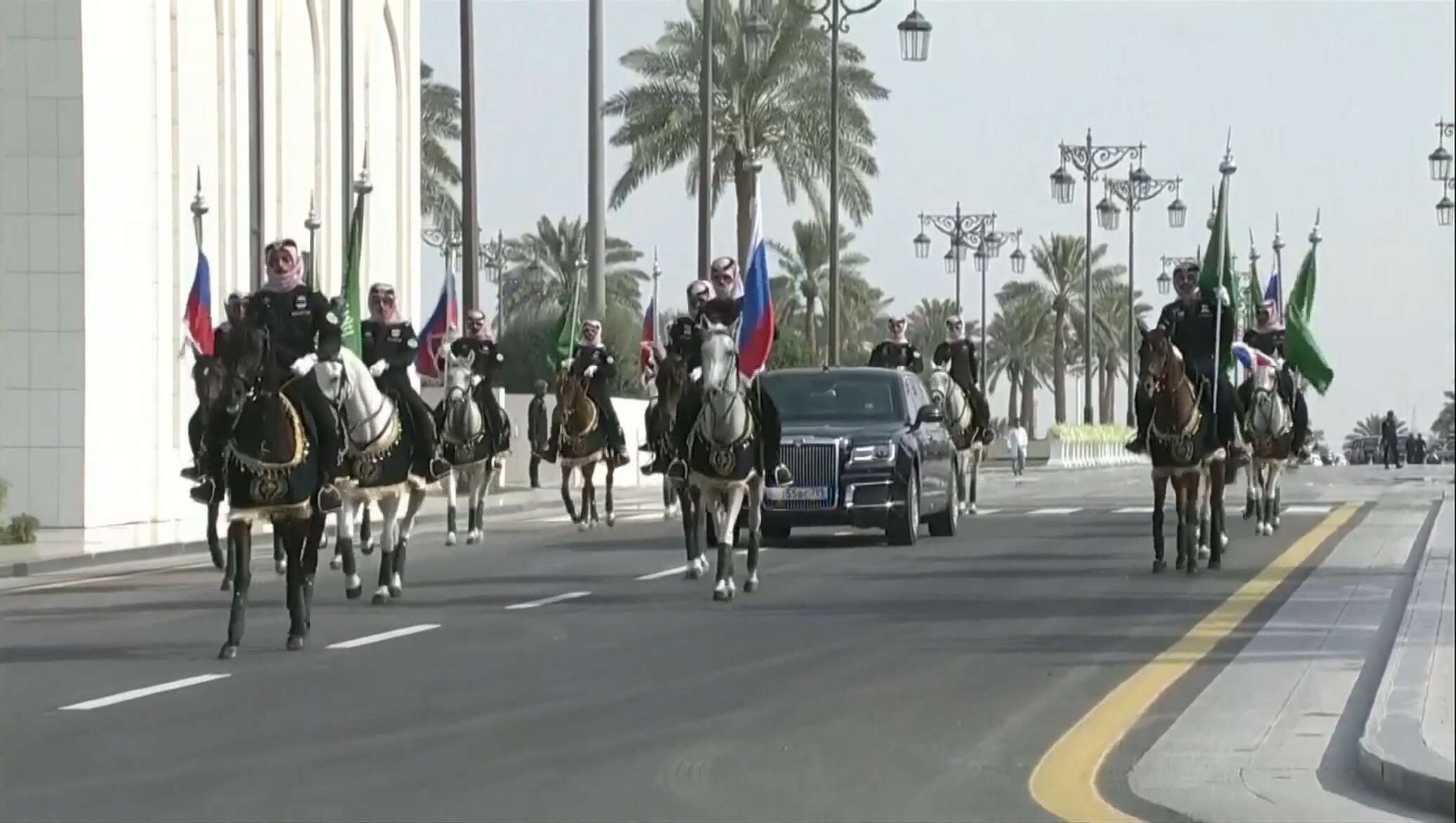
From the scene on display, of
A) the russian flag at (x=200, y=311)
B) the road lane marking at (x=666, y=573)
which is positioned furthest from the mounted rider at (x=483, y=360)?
the road lane marking at (x=666, y=573)

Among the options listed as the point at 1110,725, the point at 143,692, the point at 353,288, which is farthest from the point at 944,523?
the point at 1110,725

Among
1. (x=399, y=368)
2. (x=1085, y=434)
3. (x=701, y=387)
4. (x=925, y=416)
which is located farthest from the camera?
(x=1085, y=434)

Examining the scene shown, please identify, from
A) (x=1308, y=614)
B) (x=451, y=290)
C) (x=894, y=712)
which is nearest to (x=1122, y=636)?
(x=1308, y=614)

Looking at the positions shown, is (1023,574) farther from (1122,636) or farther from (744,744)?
(744,744)

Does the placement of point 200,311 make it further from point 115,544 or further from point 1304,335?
point 1304,335

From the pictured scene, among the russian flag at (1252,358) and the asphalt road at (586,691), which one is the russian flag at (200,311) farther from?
the russian flag at (1252,358)

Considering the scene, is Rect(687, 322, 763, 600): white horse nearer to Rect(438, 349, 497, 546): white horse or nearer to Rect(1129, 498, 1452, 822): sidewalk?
Rect(1129, 498, 1452, 822): sidewalk

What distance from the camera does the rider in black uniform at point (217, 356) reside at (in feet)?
50.5

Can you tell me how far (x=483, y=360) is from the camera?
1121 inches

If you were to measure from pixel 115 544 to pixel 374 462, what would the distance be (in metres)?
10.4

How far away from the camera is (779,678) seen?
14078mm

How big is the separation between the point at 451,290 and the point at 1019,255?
184 ft

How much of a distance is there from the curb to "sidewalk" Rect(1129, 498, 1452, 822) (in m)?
0.08

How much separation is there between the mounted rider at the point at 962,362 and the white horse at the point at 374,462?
1435cm
